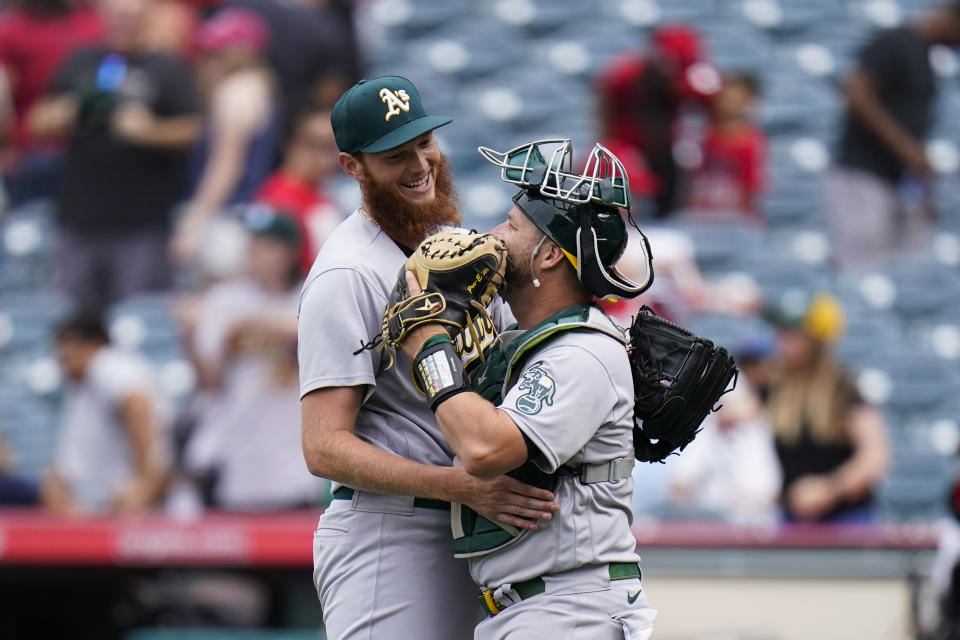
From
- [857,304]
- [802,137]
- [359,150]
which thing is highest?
[359,150]

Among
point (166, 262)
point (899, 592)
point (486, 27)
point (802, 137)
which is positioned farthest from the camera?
point (486, 27)

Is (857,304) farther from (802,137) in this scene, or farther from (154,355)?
(154,355)

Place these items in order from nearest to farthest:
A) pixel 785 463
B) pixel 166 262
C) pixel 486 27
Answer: pixel 785 463 → pixel 166 262 → pixel 486 27

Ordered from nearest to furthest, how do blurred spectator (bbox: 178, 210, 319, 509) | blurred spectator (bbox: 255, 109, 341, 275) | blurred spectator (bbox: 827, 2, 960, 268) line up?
blurred spectator (bbox: 178, 210, 319, 509) < blurred spectator (bbox: 255, 109, 341, 275) < blurred spectator (bbox: 827, 2, 960, 268)

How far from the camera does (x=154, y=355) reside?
830 centimetres

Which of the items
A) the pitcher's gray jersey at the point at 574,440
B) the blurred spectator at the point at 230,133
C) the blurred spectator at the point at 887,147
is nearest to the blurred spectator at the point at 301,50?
the blurred spectator at the point at 230,133

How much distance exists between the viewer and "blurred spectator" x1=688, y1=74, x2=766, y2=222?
820 centimetres

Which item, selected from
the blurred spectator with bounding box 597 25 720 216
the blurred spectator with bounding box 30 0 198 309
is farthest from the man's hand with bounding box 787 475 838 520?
the blurred spectator with bounding box 30 0 198 309

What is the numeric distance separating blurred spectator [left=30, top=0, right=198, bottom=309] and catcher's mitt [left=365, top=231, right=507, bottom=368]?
5.46m

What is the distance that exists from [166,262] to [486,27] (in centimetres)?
341

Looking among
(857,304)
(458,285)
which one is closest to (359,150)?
(458,285)

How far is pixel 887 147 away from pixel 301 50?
359 cm

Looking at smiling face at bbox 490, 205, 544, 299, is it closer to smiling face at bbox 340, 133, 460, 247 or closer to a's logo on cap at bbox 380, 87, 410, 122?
smiling face at bbox 340, 133, 460, 247

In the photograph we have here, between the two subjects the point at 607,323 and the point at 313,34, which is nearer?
the point at 607,323
